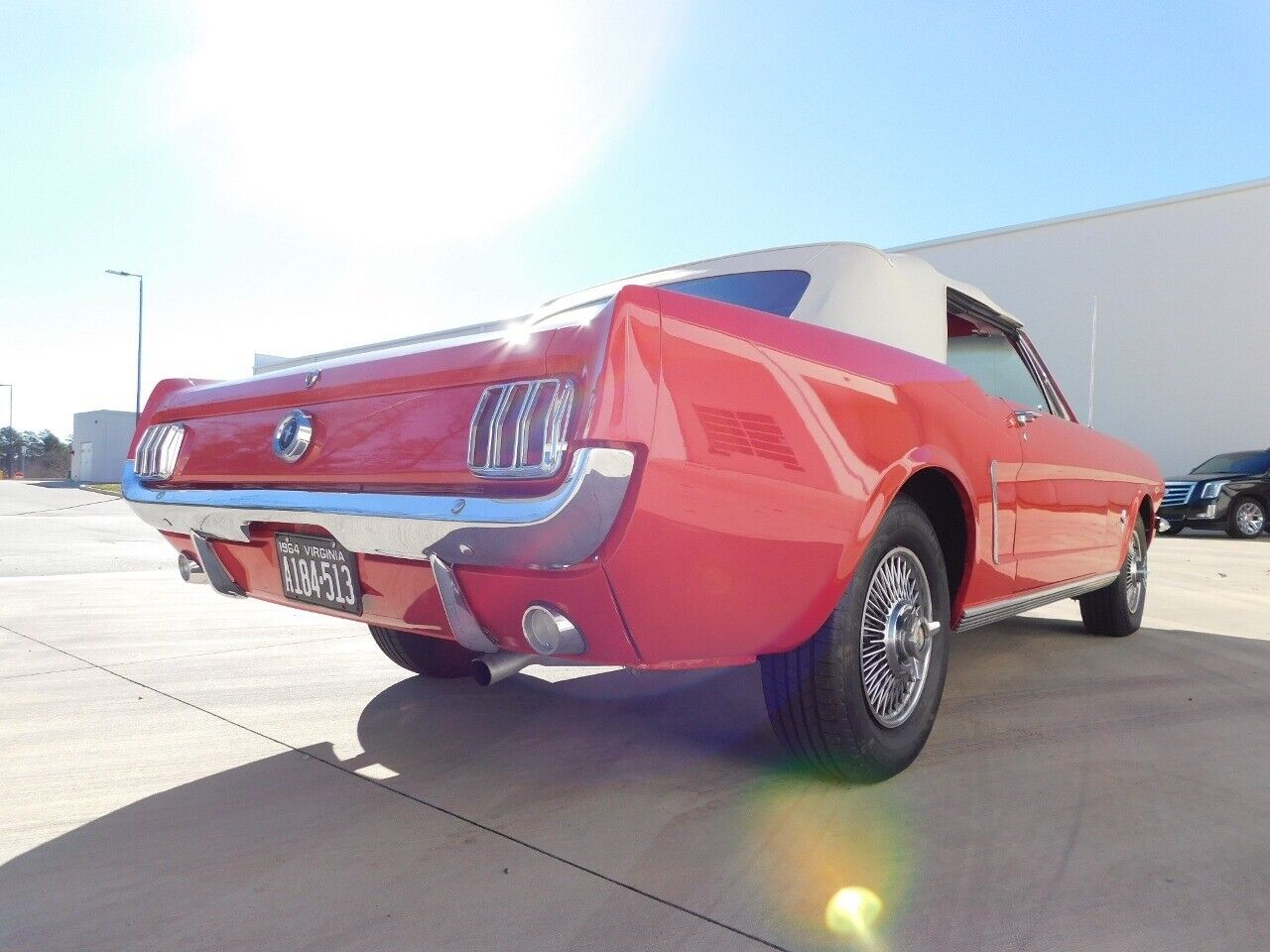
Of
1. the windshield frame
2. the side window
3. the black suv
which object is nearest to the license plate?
the side window

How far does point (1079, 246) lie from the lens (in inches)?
832

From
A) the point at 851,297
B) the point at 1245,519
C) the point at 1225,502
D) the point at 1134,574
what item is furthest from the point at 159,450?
the point at 1245,519

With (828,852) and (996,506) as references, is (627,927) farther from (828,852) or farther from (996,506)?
(996,506)

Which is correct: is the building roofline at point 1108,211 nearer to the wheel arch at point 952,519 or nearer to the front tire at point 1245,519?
the front tire at point 1245,519

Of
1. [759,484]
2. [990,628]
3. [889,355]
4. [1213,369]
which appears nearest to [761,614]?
[759,484]

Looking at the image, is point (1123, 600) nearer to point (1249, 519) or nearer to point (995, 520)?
point (995, 520)

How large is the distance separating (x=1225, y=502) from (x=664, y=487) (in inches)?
595

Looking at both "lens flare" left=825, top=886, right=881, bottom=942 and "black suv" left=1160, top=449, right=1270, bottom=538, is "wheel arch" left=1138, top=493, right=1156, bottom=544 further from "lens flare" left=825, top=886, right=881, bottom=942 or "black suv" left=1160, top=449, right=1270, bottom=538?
"black suv" left=1160, top=449, right=1270, bottom=538

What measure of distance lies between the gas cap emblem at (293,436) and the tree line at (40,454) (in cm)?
7627

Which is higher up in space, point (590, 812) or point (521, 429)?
point (521, 429)

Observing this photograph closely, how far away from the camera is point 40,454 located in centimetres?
7556

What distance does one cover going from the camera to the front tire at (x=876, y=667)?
225cm

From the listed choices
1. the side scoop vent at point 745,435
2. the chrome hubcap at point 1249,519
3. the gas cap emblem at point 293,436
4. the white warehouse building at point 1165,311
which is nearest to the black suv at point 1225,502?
the chrome hubcap at point 1249,519

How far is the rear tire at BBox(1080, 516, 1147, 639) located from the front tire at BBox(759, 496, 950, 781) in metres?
2.36
